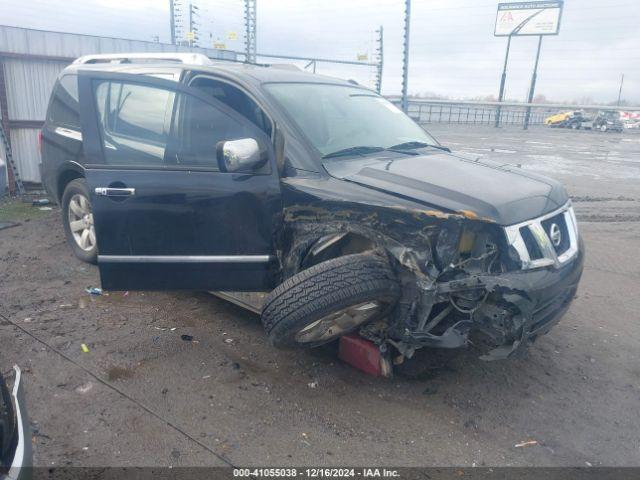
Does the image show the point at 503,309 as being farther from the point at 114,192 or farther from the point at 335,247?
the point at 114,192

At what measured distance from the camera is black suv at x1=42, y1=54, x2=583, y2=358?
116 inches

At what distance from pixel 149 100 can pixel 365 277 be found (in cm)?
218

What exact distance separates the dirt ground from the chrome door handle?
3.58ft

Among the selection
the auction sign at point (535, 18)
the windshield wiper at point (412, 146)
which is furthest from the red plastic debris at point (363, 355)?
the auction sign at point (535, 18)

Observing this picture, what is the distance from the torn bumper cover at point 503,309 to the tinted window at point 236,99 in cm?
163

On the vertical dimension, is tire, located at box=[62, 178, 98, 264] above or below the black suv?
below

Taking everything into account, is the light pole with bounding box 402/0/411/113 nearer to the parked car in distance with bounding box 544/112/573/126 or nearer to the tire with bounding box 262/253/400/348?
the tire with bounding box 262/253/400/348

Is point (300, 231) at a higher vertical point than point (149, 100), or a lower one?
lower

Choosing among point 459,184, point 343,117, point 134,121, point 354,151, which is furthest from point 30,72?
point 459,184

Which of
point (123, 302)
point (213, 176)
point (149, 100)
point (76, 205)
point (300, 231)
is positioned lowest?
point (123, 302)

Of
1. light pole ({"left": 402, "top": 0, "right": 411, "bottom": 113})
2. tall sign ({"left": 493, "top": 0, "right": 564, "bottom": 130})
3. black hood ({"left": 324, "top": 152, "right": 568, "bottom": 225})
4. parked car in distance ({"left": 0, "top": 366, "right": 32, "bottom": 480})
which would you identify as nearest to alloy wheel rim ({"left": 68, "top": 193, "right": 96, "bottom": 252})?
black hood ({"left": 324, "top": 152, "right": 568, "bottom": 225})

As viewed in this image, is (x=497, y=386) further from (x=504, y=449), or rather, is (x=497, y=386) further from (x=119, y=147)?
(x=119, y=147)

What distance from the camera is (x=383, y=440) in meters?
2.90

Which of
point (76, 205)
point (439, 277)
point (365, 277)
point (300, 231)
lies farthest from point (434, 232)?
point (76, 205)
